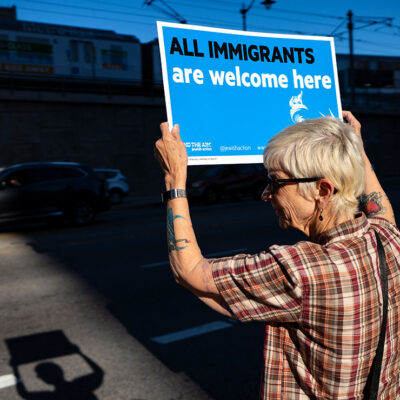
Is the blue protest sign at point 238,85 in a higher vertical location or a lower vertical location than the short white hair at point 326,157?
higher

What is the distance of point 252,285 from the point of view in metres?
1.44

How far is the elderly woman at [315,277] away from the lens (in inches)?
55.9

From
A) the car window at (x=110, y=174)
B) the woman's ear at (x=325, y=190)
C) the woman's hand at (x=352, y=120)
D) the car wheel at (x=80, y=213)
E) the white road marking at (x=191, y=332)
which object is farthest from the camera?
the car window at (x=110, y=174)

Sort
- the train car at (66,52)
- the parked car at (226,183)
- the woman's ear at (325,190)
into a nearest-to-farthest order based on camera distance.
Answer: the woman's ear at (325,190), the parked car at (226,183), the train car at (66,52)

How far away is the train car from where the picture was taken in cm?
2470

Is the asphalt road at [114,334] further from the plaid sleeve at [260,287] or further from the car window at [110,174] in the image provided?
the car window at [110,174]

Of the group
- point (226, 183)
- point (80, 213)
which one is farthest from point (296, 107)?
point (226, 183)

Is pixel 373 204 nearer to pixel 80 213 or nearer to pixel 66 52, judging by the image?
pixel 80 213

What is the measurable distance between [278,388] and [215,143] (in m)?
0.99

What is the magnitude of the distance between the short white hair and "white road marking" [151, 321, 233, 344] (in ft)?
12.0

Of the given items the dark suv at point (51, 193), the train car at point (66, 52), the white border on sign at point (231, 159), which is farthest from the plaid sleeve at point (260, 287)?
the train car at point (66, 52)

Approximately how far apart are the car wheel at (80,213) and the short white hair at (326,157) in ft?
42.1

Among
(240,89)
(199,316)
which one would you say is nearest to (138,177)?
(199,316)

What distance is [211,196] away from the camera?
20250 millimetres
